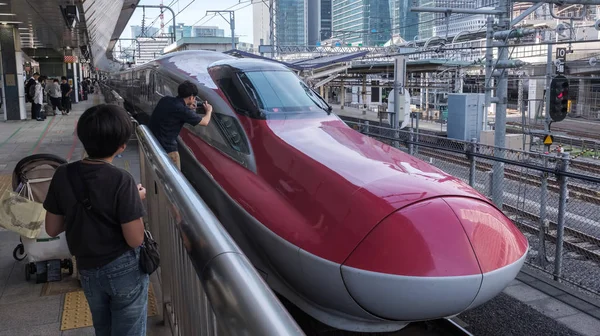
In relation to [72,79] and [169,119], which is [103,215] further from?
[72,79]

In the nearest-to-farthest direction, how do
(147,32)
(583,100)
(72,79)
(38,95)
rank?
(38,95)
(72,79)
(583,100)
(147,32)

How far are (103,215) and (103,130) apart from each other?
0.35 m

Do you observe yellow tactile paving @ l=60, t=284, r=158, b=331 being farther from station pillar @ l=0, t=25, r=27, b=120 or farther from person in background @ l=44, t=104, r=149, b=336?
station pillar @ l=0, t=25, r=27, b=120

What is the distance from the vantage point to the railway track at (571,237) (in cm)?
762

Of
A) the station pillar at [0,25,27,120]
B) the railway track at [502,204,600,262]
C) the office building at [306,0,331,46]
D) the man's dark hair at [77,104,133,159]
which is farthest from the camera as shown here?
the office building at [306,0,331,46]

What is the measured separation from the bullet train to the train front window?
54 mm

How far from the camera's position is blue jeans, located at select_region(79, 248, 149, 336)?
2.41 meters

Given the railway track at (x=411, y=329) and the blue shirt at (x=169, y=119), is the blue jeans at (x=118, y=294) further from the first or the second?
the blue shirt at (x=169, y=119)

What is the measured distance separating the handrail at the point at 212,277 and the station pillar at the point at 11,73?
65.2 feet

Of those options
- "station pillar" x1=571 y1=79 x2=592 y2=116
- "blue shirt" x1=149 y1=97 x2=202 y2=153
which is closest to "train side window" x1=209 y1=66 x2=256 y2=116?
"blue shirt" x1=149 y1=97 x2=202 y2=153

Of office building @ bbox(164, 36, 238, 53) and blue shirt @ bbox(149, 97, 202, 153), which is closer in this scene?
blue shirt @ bbox(149, 97, 202, 153)

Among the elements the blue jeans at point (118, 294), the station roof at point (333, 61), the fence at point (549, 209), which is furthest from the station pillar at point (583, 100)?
the blue jeans at point (118, 294)

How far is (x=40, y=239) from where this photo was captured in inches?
173

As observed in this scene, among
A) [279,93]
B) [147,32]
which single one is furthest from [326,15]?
[279,93]
